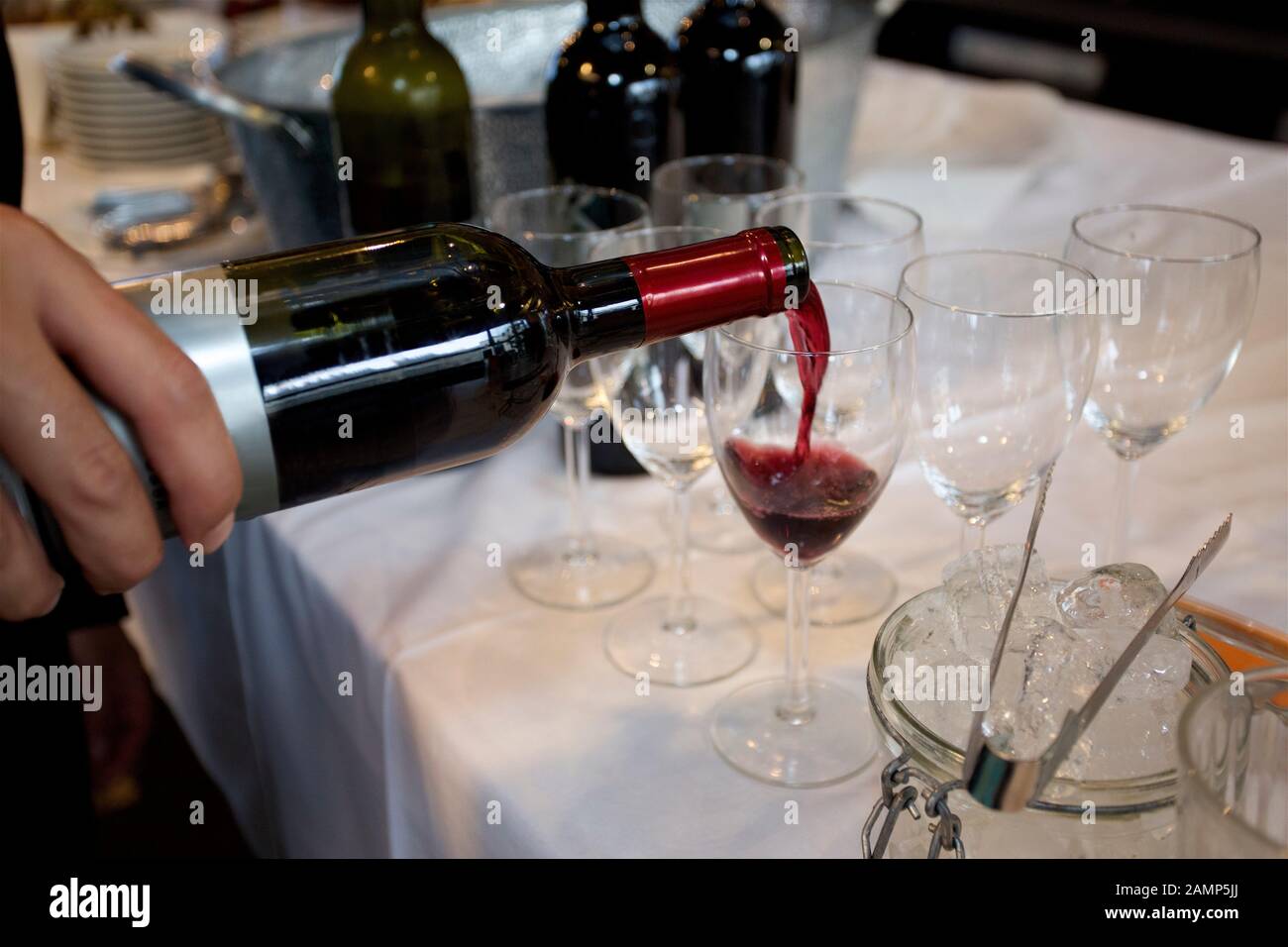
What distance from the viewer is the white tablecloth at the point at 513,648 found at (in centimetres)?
68

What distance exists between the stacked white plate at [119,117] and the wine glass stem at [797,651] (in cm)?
125

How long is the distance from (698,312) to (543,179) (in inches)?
23.7

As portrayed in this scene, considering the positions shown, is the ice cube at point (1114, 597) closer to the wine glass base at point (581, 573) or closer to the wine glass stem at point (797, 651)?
the wine glass stem at point (797, 651)

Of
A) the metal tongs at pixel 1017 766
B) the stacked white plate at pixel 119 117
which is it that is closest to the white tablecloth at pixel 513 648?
the metal tongs at pixel 1017 766

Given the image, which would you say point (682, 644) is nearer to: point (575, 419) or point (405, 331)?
point (575, 419)

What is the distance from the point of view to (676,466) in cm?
79

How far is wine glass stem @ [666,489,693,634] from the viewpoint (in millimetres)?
813

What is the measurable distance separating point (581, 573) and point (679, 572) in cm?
9

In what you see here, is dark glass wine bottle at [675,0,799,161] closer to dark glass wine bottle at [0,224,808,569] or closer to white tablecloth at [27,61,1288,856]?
white tablecloth at [27,61,1288,856]

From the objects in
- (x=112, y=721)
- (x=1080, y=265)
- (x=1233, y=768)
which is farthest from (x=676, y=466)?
(x=112, y=721)

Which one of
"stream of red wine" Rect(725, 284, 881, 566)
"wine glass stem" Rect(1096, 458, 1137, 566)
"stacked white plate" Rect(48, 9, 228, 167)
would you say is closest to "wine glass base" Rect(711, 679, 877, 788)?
"stream of red wine" Rect(725, 284, 881, 566)

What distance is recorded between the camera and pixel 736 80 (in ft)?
3.37

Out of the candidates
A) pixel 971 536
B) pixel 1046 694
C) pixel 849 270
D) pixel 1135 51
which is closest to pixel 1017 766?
pixel 1046 694
